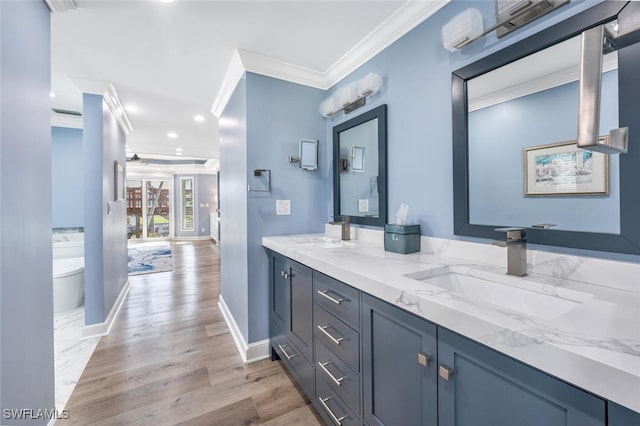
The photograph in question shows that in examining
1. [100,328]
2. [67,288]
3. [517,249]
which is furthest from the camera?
[67,288]

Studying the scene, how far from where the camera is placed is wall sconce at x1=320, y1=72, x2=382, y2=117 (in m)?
1.89

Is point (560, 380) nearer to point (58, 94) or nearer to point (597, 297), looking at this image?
point (597, 297)

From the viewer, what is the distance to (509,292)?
105 centimetres

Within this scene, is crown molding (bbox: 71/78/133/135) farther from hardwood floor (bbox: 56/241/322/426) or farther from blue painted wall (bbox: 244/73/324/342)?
hardwood floor (bbox: 56/241/322/426)

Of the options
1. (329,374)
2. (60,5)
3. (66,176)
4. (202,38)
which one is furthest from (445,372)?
(66,176)

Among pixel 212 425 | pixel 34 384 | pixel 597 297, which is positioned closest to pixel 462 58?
pixel 597 297

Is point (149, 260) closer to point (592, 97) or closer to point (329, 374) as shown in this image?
point (329, 374)

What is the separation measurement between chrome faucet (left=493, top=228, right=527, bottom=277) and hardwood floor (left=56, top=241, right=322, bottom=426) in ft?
4.46

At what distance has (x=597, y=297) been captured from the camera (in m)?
0.85

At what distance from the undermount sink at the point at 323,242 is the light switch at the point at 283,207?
0.31 metres

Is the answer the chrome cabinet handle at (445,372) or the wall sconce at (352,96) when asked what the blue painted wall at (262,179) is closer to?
the wall sconce at (352,96)

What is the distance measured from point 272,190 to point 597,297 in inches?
78.3

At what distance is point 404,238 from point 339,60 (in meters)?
1.59

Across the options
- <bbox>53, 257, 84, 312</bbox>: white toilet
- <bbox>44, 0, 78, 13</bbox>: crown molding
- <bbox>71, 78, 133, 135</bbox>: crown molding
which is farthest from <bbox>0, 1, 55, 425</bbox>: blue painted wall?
<bbox>53, 257, 84, 312</bbox>: white toilet
